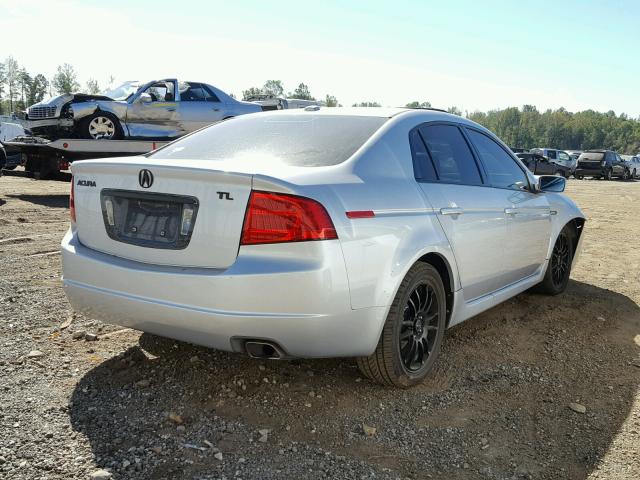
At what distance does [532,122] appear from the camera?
17875cm

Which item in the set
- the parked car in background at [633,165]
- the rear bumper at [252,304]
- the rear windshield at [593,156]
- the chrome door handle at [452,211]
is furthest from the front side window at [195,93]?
the parked car in background at [633,165]

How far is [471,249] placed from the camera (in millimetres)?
3691

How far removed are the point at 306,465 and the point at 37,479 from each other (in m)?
1.06

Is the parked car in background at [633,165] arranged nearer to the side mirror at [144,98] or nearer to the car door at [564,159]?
the car door at [564,159]

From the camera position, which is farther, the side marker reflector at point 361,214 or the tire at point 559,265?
the tire at point 559,265

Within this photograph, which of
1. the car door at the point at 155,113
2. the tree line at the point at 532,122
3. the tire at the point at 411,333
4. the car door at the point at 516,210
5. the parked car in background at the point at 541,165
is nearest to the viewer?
the tire at the point at 411,333

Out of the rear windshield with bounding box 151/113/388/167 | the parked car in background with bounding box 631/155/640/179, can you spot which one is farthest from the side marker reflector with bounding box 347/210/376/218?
the parked car in background with bounding box 631/155/640/179

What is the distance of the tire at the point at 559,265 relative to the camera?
5.25 meters

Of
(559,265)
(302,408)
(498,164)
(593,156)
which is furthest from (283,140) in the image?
(593,156)

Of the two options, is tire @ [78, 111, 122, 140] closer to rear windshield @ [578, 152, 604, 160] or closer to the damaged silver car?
the damaged silver car

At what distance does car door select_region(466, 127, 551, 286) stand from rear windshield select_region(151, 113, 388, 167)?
116 centimetres

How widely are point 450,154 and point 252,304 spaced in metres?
1.86

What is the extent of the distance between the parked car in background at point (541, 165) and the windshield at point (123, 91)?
74.7 ft

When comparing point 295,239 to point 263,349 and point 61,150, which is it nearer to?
point 263,349
